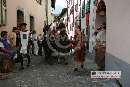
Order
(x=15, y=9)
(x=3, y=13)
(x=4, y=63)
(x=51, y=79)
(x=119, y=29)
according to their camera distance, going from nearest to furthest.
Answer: (x=119, y=29), (x=51, y=79), (x=4, y=63), (x=3, y=13), (x=15, y=9)

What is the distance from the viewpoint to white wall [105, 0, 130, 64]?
8617 mm

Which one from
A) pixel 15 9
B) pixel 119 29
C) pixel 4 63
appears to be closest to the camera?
pixel 119 29

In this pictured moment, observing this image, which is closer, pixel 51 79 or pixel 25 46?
pixel 51 79

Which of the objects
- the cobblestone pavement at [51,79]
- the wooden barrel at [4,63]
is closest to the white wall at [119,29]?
the cobblestone pavement at [51,79]

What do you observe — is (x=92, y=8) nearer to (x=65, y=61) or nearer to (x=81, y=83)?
(x=65, y=61)

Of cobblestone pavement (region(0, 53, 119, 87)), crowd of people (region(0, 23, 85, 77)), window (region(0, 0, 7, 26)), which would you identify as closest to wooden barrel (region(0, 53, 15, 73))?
crowd of people (region(0, 23, 85, 77))

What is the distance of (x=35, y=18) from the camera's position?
2650cm

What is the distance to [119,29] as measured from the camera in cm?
962

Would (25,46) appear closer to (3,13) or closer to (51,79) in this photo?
(3,13)

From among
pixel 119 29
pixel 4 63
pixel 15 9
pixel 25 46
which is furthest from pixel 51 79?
pixel 15 9

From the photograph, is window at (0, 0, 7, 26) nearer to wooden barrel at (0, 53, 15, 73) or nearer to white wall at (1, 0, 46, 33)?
white wall at (1, 0, 46, 33)

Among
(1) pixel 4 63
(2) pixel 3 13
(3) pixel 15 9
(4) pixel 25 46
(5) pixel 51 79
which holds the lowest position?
(5) pixel 51 79

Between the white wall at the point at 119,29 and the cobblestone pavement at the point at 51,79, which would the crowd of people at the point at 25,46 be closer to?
the cobblestone pavement at the point at 51,79

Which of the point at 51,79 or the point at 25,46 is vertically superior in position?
the point at 25,46
